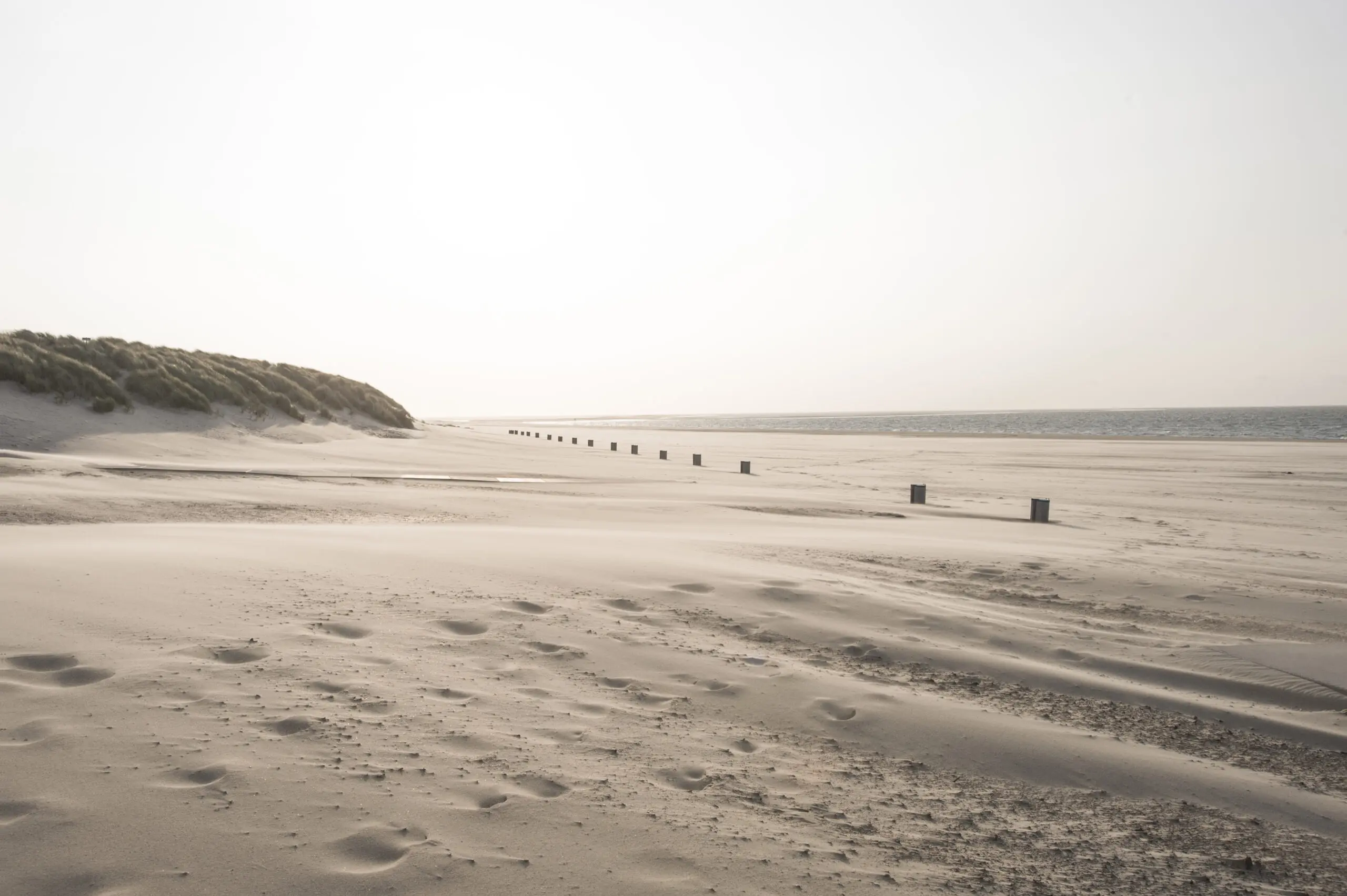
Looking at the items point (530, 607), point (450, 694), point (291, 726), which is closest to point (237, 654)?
point (291, 726)

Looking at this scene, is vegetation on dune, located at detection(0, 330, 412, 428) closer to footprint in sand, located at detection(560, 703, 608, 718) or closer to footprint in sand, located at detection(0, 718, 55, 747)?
footprint in sand, located at detection(0, 718, 55, 747)

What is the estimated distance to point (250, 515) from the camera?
8.72 m

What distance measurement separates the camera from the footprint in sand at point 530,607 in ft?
16.7

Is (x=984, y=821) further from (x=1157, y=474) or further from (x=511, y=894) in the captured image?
(x=1157, y=474)

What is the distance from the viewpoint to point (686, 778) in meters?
3.08

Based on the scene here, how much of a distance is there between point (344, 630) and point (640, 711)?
185cm

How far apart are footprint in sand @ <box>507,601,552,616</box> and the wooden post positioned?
913 centimetres

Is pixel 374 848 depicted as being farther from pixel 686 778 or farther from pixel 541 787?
pixel 686 778

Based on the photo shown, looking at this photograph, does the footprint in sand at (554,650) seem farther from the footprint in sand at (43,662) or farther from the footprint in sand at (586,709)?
the footprint in sand at (43,662)

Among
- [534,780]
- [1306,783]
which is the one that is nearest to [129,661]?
[534,780]

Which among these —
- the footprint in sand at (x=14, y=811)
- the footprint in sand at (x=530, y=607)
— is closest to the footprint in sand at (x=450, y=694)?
the footprint in sand at (x=530, y=607)

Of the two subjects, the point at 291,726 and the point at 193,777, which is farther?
the point at 291,726

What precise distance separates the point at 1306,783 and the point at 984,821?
1643 mm

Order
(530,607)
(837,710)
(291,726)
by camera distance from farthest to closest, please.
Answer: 1. (530,607)
2. (837,710)
3. (291,726)
